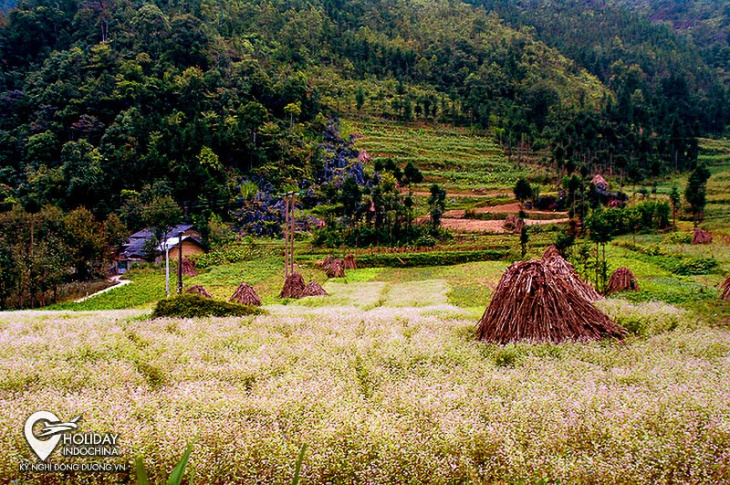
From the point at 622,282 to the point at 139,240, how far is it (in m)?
41.5

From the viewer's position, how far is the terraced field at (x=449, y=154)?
62.6m

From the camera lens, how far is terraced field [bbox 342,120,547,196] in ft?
205

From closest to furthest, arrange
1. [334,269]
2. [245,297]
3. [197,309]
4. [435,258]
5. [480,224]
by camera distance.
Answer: [197,309] < [245,297] < [334,269] < [435,258] < [480,224]

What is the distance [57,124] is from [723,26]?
194989mm

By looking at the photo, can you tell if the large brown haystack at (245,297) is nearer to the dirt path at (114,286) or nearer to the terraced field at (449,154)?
the dirt path at (114,286)

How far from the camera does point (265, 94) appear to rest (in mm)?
71812

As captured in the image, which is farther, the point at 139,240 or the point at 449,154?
the point at 449,154

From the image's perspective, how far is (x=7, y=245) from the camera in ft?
101

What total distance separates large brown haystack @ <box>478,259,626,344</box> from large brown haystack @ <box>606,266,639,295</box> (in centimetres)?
1126

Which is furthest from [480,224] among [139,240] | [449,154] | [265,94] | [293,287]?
[265,94]

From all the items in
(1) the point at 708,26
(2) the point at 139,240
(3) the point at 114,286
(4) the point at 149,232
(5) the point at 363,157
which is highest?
(1) the point at 708,26

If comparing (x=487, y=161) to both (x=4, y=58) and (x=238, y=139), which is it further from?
(x=4, y=58)

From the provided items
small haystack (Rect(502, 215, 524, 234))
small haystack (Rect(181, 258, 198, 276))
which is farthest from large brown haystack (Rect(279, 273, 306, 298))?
small haystack (Rect(502, 215, 524, 234))

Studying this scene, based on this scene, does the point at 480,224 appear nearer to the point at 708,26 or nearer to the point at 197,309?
the point at 197,309
